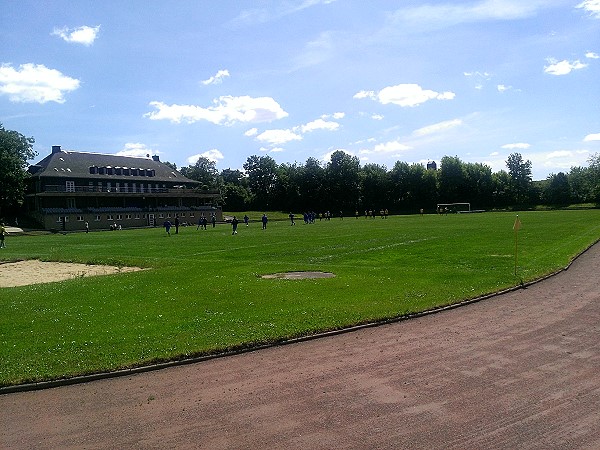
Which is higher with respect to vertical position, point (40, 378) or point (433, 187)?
point (433, 187)

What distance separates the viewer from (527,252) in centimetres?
2655

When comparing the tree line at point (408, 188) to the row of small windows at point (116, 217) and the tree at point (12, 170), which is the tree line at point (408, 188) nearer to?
the row of small windows at point (116, 217)

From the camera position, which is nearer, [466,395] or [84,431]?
[84,431]

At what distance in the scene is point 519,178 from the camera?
133m

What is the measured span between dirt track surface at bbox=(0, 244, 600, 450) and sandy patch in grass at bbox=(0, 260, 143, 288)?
15647mm

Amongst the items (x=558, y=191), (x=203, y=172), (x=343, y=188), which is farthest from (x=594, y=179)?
(x=203, y=172)

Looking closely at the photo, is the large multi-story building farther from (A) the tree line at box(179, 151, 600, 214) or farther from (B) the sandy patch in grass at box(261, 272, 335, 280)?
(B) the sandy patch in grass at box(261, 272, 335, 280)

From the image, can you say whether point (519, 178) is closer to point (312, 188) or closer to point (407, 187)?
point (407, 187)

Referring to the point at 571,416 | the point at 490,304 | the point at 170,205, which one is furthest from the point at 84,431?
the point at 170,205

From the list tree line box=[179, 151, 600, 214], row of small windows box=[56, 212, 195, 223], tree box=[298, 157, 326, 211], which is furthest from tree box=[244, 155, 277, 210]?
row of small windows box=[56, 212, 195, 223]

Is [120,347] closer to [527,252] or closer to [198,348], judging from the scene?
[198,348]

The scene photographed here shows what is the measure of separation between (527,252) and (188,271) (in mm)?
17897

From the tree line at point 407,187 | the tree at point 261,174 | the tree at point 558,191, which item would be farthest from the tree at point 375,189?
the tree at point 558,191

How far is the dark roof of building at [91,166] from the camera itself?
3477 inches
